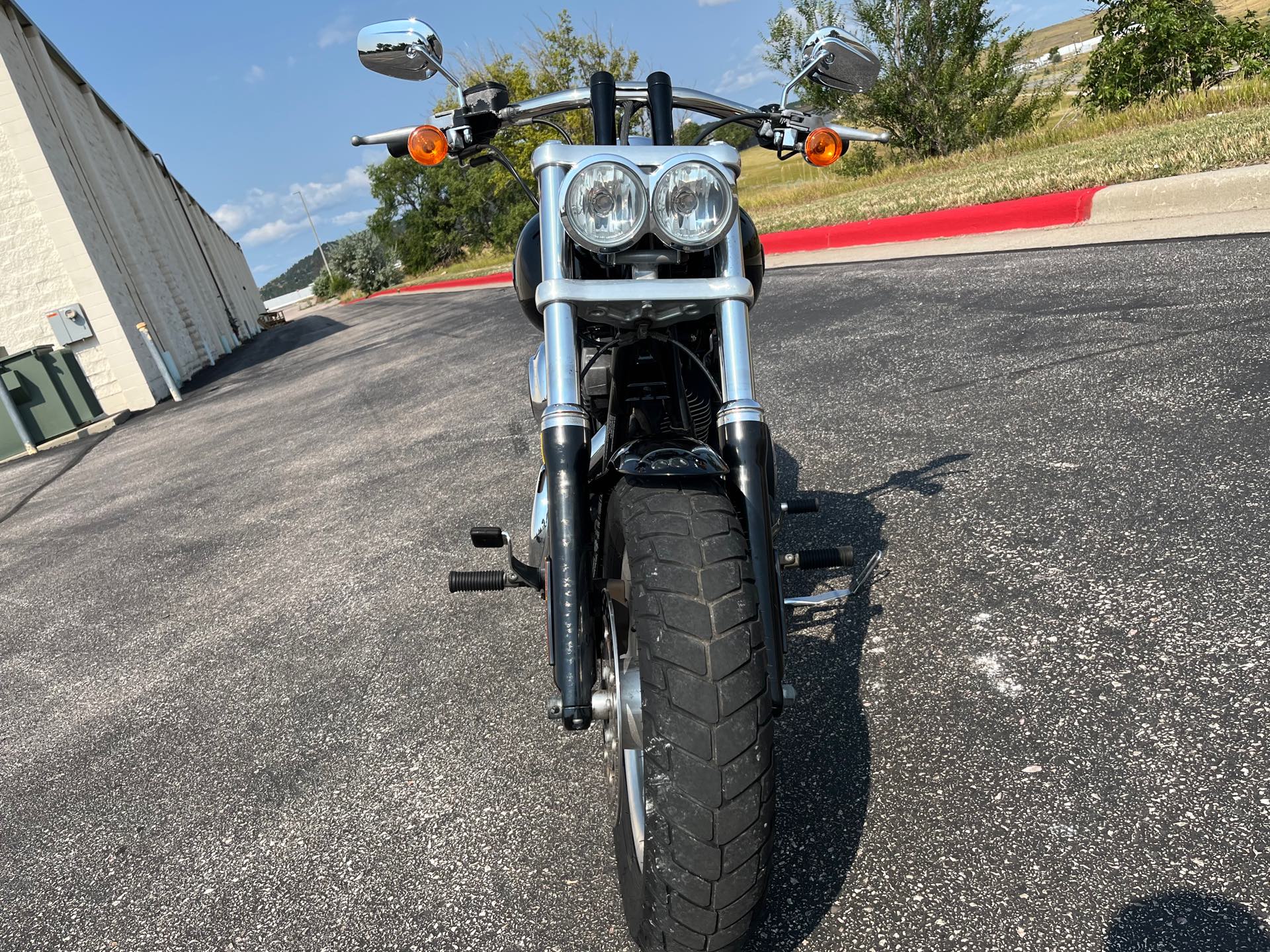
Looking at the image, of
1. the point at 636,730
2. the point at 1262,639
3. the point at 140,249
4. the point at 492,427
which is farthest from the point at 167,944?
the point at 140,249

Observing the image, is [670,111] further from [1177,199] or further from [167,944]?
[1177,199]

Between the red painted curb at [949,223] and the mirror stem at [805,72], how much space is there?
21.4 feet

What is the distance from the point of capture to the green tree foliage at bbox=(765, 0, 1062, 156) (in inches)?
741

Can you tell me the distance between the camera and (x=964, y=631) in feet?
8.17

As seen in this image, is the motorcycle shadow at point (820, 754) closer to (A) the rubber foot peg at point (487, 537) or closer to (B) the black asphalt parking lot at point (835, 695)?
(B) the black asphalt parking lot at point (835, 695)

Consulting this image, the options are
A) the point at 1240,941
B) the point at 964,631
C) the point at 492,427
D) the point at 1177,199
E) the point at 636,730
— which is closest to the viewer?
the point at 1240,941

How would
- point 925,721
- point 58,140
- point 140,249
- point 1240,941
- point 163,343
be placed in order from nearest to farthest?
point 1240,941, point 925,721, point 58,140, point 163,343, point 140,249

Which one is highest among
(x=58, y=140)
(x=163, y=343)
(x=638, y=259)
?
(x=58, y=140)

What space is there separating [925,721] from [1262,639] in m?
0.95

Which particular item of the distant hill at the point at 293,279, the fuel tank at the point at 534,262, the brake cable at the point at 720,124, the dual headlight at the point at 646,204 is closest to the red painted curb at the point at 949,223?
the brake cable at the point at 720,124

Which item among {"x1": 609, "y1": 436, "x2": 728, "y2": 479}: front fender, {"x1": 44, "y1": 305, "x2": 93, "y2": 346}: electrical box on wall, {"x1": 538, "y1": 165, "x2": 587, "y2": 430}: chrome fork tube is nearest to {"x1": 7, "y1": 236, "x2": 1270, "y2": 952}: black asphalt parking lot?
{"x1": 609, "y1": 436, "x2": 728, "y2": 479}: front fender

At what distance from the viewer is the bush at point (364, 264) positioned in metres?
62.8

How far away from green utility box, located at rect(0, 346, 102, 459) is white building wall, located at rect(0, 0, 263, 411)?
1296mm

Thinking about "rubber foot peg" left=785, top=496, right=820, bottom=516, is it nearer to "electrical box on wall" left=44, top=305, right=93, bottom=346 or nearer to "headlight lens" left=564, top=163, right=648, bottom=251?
"headlight lens" left=564, top=163, right=648, bottom=251
